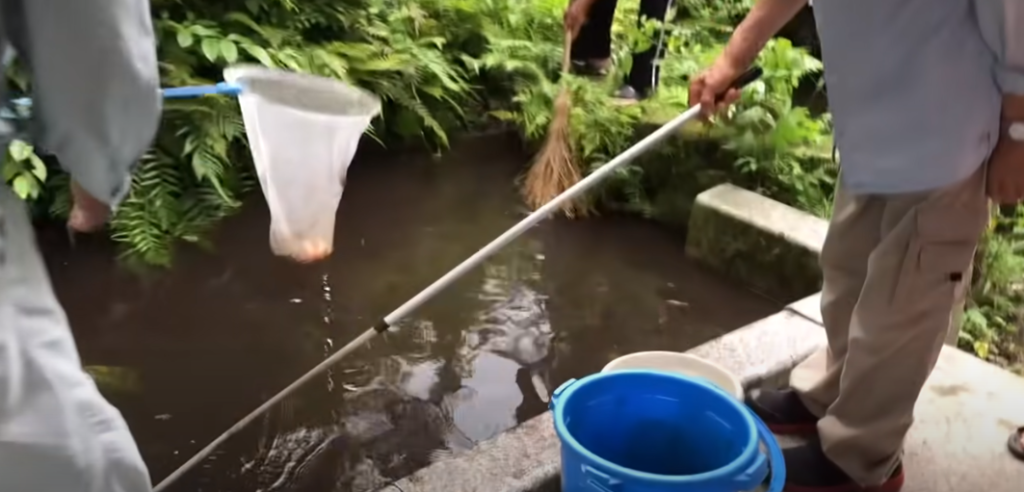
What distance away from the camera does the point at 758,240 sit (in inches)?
131

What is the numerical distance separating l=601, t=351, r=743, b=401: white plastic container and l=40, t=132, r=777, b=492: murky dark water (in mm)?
443

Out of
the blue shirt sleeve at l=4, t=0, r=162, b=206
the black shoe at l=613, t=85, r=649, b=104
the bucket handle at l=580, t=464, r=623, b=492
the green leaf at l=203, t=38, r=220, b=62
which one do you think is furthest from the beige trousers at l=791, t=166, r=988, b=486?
the green leaf at l=203, t=38, r=220, b=62

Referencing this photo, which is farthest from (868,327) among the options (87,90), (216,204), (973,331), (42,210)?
(42,210)

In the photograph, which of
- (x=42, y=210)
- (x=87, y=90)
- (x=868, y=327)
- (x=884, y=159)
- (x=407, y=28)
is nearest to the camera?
(x=87, y=90)

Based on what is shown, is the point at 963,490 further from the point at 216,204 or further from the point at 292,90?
the point at 216,204

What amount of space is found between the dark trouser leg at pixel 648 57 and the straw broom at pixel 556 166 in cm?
33

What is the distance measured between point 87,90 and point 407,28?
406cm

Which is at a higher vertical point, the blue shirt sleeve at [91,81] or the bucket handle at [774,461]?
the blue shirt sleeve at [91,81]

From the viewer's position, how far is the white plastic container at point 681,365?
2.29 meters

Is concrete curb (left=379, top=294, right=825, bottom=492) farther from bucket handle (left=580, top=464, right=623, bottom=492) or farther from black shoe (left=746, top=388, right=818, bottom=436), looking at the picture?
bucket handle (left=580, top=464, right=623, bottom=492)

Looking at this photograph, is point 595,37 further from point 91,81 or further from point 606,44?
point 91,81

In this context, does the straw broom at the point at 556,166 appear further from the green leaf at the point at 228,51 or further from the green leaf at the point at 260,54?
the green leaf at the point at 228,51

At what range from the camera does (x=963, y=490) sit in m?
2.16

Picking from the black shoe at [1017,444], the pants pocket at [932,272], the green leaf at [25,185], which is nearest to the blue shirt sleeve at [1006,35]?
the pants pocket at [932,272]
